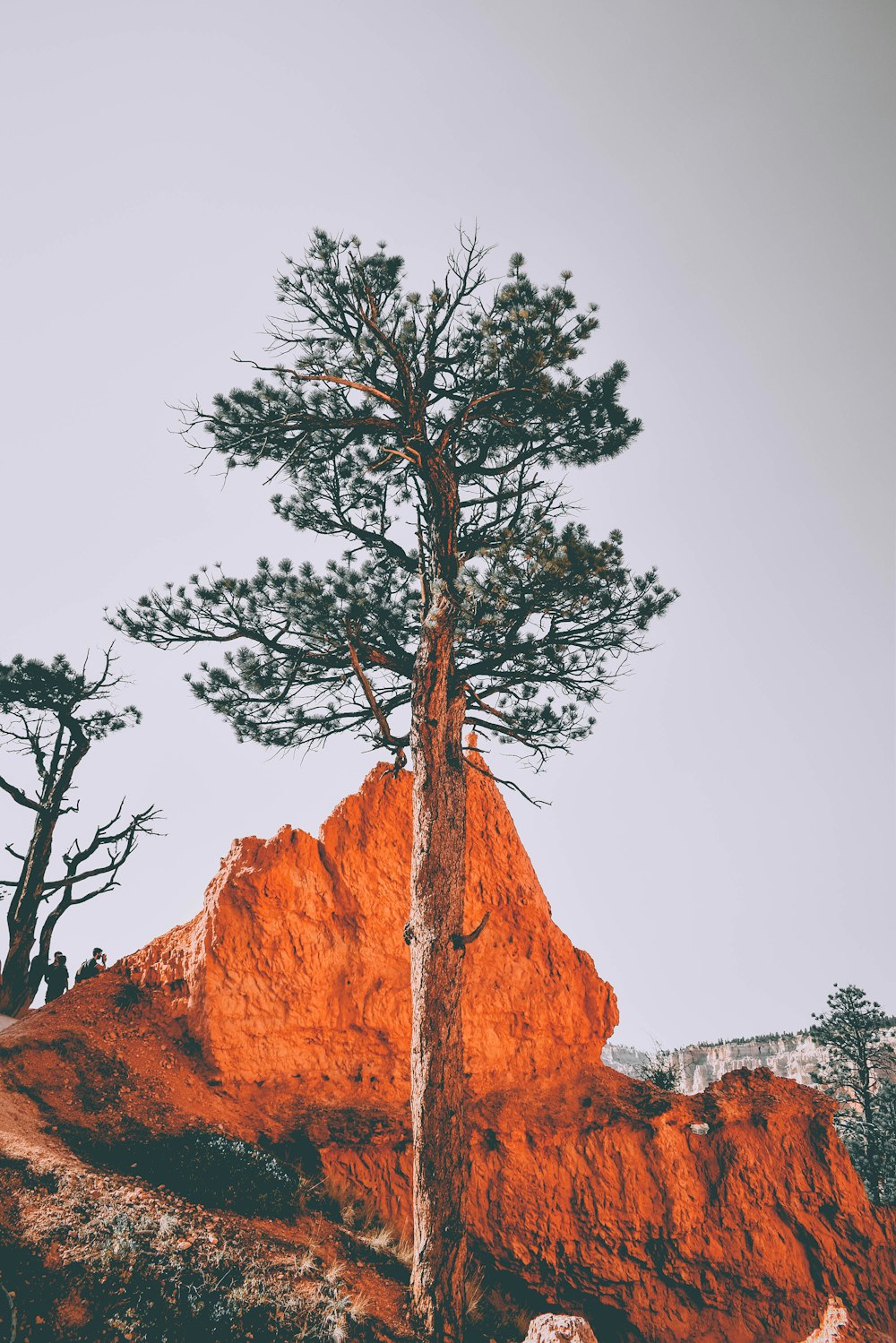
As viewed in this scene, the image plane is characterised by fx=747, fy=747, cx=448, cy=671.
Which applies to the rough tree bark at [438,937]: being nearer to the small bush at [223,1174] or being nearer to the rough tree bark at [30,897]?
the small bush at [223,1174]

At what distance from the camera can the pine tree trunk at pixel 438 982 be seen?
6.93 metres

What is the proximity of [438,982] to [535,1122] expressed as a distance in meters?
3.56

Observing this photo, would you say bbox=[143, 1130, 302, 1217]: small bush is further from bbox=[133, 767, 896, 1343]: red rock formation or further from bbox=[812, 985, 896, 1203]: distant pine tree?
bbox=[812, 985, 896, 1203]: distant pine tree

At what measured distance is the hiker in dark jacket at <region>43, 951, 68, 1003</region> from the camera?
13.4 m

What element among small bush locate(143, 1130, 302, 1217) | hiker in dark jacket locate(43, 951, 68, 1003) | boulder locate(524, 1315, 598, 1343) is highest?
hiker in dark jacket locate(43, 951, 68, 1003)

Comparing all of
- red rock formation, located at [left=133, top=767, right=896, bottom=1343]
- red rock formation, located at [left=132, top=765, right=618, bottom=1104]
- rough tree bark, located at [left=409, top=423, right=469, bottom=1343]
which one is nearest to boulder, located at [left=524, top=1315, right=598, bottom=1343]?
rough tree bark, located at [left=409, top=423, right=469, bottom=1343]

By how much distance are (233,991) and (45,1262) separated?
4.11 metres

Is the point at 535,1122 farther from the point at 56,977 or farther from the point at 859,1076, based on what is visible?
the point at 859,1076

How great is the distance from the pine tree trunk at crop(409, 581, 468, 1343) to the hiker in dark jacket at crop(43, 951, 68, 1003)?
876cm

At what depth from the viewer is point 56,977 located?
1354 centimetres

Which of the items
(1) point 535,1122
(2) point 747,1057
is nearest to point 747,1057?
(2) point 747,1057

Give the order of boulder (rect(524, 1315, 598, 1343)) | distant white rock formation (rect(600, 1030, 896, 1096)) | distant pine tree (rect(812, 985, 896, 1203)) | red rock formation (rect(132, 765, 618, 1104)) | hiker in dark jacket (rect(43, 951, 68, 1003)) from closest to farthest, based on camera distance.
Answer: boulder (rect(524, 1315, 598, 1343)) → red rock formation (rect(132, 765, 618, 1104)) → hiker in dark jacket (rect(43, 951, 68, 1003)) → distant pine tree (rect(812, 985, 896, 1203)) → distant white rock formation (rect(600, 1030, 896, 1096))

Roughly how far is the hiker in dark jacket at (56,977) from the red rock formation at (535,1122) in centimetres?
474

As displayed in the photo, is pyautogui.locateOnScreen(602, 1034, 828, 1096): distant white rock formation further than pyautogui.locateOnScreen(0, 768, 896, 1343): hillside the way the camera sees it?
Yes
